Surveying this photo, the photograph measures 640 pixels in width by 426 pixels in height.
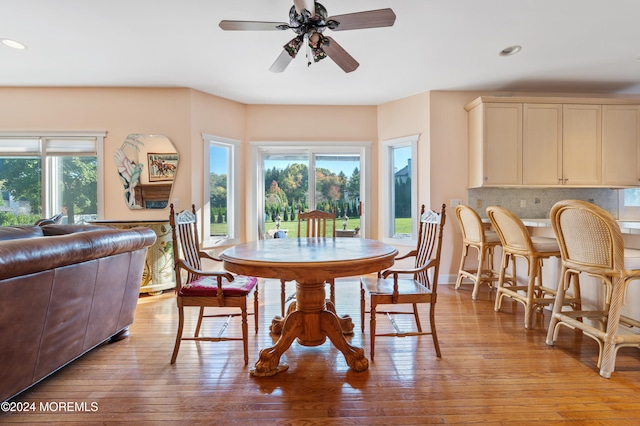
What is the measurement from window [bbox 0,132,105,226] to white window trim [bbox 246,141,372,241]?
1.92m

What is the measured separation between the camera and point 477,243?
11.2 feet

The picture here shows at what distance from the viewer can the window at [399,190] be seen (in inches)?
168

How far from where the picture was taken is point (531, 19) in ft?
8.13

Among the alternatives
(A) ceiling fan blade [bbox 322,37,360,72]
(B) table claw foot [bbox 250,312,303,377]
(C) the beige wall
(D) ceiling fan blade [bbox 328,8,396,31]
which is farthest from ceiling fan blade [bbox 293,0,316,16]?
(C) the beige wall

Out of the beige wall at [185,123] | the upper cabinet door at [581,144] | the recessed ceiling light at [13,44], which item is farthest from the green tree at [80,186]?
the upper cabinet door at [581,144]

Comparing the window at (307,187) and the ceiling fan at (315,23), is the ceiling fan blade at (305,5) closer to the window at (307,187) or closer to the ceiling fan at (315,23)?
the ceiling fan at (315,23)

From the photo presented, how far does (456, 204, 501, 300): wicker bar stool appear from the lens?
3.30m

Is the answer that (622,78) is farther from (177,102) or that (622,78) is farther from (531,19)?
(177,102)

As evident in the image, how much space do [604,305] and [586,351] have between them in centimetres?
43

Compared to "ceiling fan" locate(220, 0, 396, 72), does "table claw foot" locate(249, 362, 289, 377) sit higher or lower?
lower

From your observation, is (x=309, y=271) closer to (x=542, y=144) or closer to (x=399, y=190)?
(x=399, y=190)

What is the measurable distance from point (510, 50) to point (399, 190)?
2.07 metres

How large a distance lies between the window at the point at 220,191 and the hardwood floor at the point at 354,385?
1973mm

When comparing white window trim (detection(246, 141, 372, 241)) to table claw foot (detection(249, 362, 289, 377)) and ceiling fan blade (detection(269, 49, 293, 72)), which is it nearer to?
ceiling fan blade (detection(269, 49, 293, 72))
